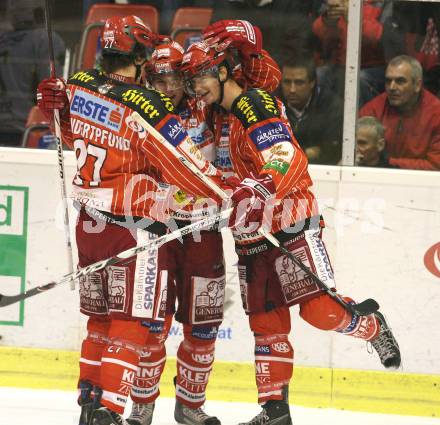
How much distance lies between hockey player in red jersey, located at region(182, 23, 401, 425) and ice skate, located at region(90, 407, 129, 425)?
63 cm

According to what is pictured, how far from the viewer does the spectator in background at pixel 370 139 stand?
5656 mm

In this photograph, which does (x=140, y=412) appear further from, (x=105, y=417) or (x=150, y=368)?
(x=105, y=417)

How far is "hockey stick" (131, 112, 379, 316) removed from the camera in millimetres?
4500

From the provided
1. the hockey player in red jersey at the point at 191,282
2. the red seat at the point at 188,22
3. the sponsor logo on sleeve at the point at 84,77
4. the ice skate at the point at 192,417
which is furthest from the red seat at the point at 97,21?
the ice skate at the point at 192,417

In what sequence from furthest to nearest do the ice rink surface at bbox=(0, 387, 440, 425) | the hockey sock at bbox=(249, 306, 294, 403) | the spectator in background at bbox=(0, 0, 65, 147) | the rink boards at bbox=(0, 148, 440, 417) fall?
the spectator in background at bbox=(0, 0, 65, 147)
the rink boards at bbox=(0, 148, 440, 417)
the ice rink surface at bbox=(0, 387, 440, 425)
the hockey sock at bbox=(249, 306, 294, 403)

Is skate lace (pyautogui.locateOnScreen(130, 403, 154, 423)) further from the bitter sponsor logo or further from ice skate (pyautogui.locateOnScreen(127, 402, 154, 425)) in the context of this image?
the bitter sponsor logo

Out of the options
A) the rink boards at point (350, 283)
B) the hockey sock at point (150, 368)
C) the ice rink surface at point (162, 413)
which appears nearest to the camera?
the hockey sock at point (150, 368)

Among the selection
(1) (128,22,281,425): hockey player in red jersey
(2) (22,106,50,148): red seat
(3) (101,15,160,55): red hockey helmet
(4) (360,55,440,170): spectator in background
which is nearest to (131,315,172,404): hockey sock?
(1) (128,22,281,425): hockey player in red jersey

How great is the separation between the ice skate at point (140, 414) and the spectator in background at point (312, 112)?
4.59ft

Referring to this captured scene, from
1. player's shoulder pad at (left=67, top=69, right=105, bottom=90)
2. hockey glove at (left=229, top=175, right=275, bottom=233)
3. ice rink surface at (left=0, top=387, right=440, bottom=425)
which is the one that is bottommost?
ice rink surface at (left=0, top=387, right=440, bottom=425)

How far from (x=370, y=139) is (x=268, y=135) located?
1.18 meters

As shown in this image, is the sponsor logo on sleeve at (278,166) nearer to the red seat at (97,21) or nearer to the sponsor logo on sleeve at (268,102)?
the sponsor logo on sleeve at (268,102)

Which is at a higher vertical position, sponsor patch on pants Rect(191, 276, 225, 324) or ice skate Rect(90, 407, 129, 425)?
sponsor patch on pants Rect(191, 276, 225, 324)

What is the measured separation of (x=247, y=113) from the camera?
4.65 meters
